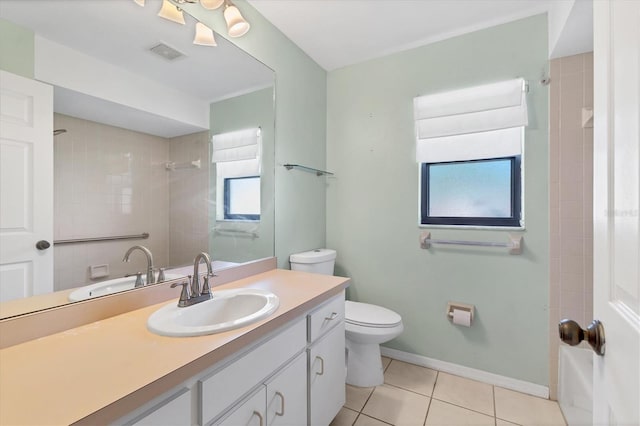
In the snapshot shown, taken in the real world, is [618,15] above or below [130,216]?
above

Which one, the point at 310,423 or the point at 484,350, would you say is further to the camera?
the point at 484,350

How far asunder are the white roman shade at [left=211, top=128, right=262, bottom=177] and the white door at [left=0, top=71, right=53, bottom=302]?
2.28 ft

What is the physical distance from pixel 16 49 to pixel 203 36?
775 mm

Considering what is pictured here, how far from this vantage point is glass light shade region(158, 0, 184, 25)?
1259mm

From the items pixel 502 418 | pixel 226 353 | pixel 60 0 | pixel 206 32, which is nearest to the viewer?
pixel 226 353

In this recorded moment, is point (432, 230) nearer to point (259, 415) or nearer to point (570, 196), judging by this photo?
point (570, 196)

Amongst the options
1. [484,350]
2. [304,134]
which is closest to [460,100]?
[304,134]

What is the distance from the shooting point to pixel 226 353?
0.83 meters

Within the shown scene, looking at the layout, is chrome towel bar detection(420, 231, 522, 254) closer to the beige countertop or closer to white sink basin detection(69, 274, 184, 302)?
the beige countertop

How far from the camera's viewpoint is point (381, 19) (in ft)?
6.00

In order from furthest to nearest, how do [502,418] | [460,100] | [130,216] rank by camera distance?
1. [460,100]
2. [502,418]
3. [130,216]

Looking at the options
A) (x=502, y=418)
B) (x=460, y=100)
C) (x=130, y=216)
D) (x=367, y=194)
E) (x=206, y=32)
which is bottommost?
(x=502, y=418)

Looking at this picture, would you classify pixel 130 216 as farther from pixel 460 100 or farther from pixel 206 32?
pixel 460 100

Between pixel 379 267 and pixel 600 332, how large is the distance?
167 centimetres
